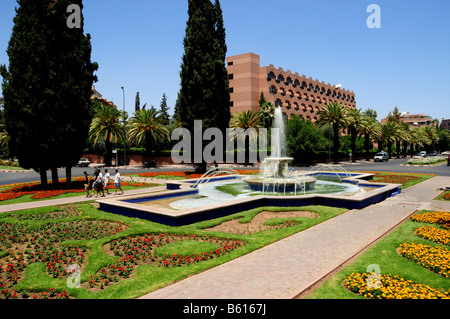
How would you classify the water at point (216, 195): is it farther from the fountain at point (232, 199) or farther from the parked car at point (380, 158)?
the parked car at point (380, 158)

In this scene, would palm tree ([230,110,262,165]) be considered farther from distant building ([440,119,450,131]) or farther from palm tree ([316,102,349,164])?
distant building ([440,119,450,131])

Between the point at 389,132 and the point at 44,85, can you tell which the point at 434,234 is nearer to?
the point at 44,85

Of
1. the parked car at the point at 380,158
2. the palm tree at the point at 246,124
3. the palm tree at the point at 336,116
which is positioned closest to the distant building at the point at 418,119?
the parked car at the point at 380,158

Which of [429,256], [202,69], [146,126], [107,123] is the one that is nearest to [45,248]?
[429,256]

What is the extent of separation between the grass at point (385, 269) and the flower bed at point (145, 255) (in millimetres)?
2764

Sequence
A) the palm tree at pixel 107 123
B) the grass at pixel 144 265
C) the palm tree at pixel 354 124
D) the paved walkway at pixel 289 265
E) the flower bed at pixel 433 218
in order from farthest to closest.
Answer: the palm tree at pixel 354 124 → the palm tree at pixel 107 123 → the flower bed at pixel 433 218 → the grass at pixel 144 265 → the paved walkway at pixel 289 265

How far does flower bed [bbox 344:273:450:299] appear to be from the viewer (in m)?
5.19

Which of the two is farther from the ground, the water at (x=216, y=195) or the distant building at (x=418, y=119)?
the distant building at (x=418, y=119)

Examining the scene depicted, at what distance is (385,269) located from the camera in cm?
638

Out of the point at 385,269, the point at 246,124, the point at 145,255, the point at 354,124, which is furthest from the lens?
the point at 354,124

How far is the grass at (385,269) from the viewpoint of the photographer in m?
5.42

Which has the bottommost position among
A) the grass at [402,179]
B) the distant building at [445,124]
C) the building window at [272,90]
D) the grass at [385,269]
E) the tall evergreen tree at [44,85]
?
the grass at [385,269]

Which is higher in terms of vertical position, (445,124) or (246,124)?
(445,124)

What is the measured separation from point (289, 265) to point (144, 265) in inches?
125
